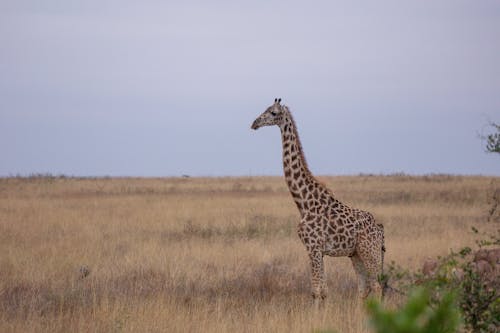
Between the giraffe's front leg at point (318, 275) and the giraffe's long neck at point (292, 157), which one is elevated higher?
the giraffe's long neck at point (292, 157)

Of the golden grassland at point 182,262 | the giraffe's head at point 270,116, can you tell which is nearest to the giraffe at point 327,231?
the giraffe's head at point 270,116

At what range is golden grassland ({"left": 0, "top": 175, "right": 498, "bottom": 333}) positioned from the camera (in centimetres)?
755

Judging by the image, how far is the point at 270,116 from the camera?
875 centimetres

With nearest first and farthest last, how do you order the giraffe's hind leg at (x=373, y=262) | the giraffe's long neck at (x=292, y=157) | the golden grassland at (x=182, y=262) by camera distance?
the golden grassland at (x=182, y=262) < the giraffe's hind leg at (x=373, y=262) < the giraffe's long neck at (x=292, y=157)

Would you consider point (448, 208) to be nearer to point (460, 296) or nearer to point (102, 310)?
point (102, 310)

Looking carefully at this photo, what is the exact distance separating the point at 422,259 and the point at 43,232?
8152 mm

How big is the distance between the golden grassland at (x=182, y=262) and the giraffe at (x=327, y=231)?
0.40 metres

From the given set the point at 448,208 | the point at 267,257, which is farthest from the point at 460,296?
the point at 448,208

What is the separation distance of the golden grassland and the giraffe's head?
7.55 feet

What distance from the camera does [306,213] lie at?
8430mm

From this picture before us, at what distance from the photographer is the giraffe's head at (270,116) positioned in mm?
8742

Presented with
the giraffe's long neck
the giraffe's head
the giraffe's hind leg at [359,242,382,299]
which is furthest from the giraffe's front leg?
the giraffe's head

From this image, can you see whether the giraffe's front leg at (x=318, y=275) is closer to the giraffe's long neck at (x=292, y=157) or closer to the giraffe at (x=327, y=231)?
the giraffe at (x=327, y=231)

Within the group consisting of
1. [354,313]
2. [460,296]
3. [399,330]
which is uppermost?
[399,330]
